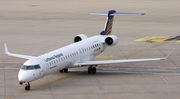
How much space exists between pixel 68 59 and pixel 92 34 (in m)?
17.9

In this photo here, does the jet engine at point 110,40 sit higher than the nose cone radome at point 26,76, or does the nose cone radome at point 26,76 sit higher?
the jet engine at point 110,40

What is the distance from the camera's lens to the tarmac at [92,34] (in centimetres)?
3161

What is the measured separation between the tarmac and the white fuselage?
40.4 inches

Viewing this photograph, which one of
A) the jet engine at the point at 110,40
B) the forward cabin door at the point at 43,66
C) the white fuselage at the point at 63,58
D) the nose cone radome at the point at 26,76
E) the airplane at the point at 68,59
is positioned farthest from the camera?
the jet engine at the point at 110,40

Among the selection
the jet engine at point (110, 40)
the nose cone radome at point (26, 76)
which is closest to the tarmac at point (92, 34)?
the nose cone radome at point (26, 76)

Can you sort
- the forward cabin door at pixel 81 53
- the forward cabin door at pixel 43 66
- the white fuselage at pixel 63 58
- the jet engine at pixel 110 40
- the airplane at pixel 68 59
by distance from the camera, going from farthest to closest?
the jet engine at pixel 110 40, the forward cabin door at pixel 81 53, the forward cabin door at pixel 43 66, the airplane at pixel 68 59, the white fuselage at pixel 63 58

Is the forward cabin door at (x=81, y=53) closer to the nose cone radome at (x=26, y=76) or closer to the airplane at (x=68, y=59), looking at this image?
the airplane at (x=68, y=59)

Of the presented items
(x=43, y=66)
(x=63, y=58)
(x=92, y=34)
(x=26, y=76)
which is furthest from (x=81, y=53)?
(x=92, y=34)

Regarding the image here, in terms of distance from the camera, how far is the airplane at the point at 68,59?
31234 millimetres

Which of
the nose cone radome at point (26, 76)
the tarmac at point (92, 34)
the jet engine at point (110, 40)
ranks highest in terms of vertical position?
the jet engine at point (110, 40)

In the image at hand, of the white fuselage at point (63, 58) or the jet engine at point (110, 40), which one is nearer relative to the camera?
the white fuselage at point (63, 58)

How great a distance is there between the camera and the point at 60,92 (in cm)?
3117

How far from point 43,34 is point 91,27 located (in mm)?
6892

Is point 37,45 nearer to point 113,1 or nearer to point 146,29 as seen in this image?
point 146,29
